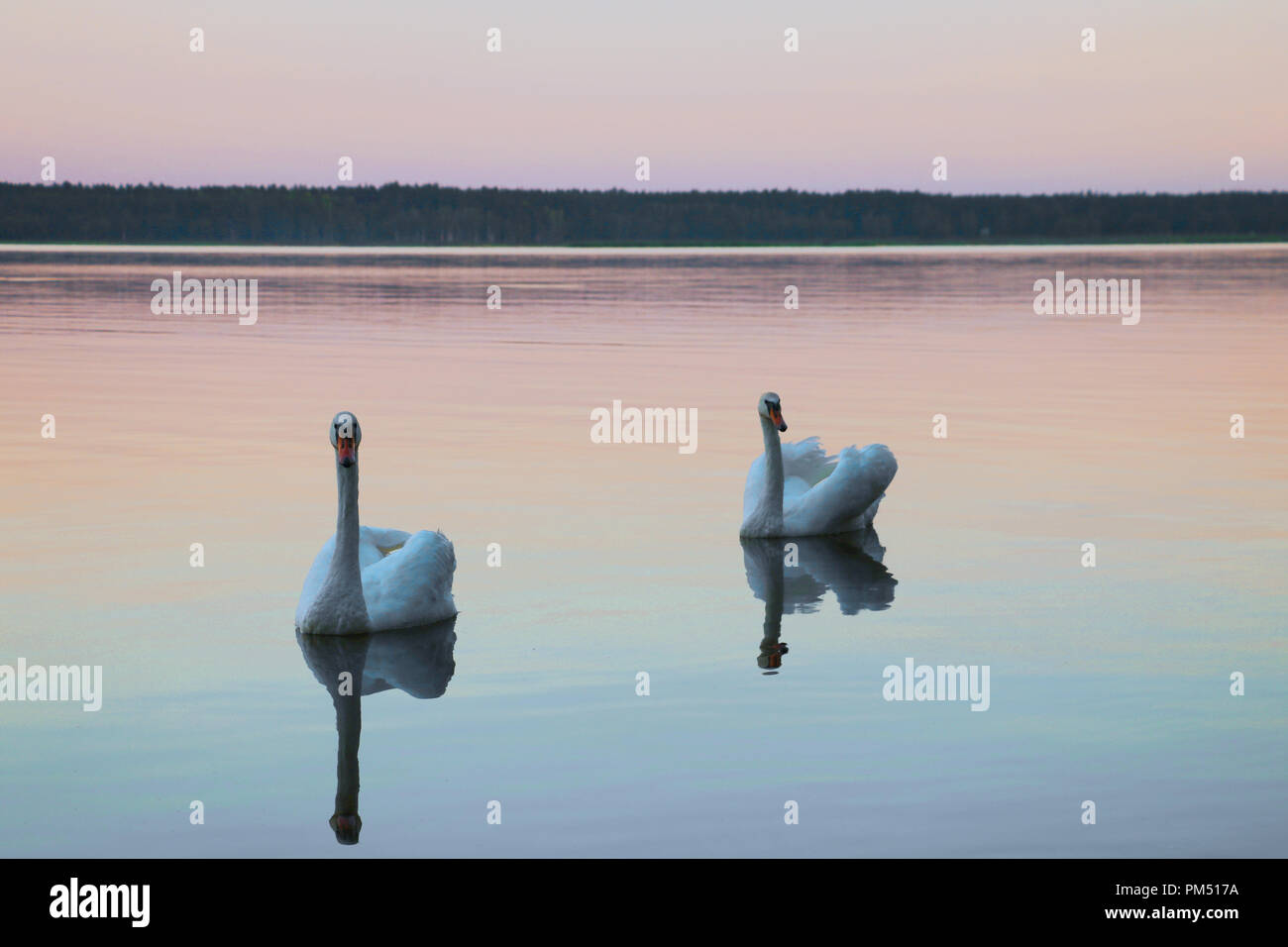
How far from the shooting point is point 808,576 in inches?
549

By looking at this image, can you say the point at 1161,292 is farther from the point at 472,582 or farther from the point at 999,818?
the point at 999,818

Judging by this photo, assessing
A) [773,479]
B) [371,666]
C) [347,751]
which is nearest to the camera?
[347,751]

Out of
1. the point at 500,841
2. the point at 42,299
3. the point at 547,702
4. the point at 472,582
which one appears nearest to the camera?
the point at 500,841

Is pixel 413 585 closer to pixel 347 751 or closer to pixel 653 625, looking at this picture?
pixel 653 625

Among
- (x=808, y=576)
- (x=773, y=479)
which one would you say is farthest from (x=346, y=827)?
(x=773, y=479)

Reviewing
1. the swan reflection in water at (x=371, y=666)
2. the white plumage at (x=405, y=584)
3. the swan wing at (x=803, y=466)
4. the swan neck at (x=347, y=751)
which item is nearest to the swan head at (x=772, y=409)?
the swan wing at (x=803, y=466)

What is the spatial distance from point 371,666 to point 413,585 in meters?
0.90

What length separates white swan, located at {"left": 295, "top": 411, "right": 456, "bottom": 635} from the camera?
37.1ft

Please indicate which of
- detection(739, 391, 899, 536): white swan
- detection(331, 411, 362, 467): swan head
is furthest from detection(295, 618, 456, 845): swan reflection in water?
detection(739, 391, 899, 536): white swan

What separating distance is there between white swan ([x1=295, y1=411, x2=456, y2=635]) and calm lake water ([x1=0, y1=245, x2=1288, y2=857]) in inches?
6.9

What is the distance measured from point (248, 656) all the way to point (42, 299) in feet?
159

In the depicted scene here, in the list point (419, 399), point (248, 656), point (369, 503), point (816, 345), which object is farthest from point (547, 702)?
point (816, 345)

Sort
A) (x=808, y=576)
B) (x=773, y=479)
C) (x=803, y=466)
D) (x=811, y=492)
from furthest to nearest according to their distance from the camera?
1. (x=803, y=466)
2. (x=811, y=492)
3. (x=773, y=479)
4. (x=808, y=576)

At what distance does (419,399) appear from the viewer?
25.2 m
